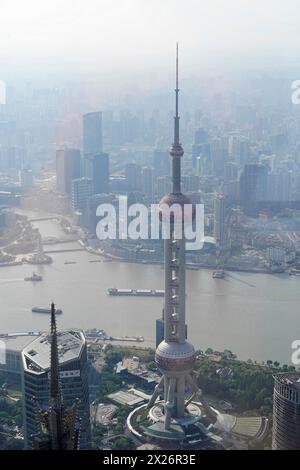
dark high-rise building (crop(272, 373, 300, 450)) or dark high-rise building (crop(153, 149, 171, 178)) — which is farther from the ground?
dark high-rise building (crop(153, 149, 171, 178))

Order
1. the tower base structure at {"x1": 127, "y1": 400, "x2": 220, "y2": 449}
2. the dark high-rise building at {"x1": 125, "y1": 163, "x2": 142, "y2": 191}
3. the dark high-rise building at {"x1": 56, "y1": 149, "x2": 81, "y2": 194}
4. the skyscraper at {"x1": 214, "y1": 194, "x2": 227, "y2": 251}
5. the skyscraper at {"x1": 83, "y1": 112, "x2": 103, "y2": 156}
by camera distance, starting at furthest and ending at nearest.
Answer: the skyscraper at {"x1": 83, "y1": 112, "x2": 103, "y2": 156}
the dark high-rise building at {"x1": 56, "y1": 149, "x2": 81, "y2": 194}
the dark high-rise building at {"x1": 125, "y1": 163, "x2": 142, "y2": 191}
the skyscraper at {"x1": 214, "y1": 194, "x2": 227, "y2": 251}
the tower base structure at {"x1": 127, "y1": 400, "x2": 220, "y2": 449}

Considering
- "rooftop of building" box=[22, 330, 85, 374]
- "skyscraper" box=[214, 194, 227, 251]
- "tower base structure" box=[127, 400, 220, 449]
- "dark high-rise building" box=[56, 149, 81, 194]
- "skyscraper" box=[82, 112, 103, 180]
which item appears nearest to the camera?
"rooftop of building" box=[22, 330, 85, 374]

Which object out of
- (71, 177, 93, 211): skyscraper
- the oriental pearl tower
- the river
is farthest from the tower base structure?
(71, 177, 93, 211): skyscraper

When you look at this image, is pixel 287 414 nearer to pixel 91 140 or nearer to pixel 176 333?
pixel 176 333

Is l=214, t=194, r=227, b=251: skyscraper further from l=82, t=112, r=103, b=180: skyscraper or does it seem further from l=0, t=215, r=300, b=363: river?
l=82, t=112, r=103, b=180: skyscraper

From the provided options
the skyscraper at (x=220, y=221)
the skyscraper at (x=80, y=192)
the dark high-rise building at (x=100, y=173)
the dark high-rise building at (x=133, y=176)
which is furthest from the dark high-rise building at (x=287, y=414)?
the dark high-rise building at (x=100, y=173)
